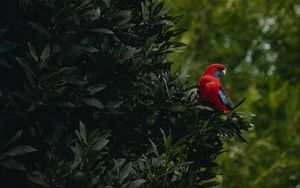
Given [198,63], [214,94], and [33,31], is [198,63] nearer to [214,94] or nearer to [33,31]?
[214,94]

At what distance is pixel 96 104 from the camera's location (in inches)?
169

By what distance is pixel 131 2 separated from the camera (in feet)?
17.3

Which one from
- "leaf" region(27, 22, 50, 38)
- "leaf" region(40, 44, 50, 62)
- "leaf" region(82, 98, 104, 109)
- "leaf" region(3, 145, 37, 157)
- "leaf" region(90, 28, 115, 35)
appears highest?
"leaf" region(27, 22, 50, 38)

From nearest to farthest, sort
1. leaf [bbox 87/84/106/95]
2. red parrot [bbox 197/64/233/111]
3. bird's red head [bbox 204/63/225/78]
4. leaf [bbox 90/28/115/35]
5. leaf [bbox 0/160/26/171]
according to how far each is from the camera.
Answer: leaf [bbox 0/160/26/171]
leaf [bbox 87/84/106/95]
leaf [bbox 90/28/115/35]
red parrot [bbox 197/64/233/111]
bird's red head [bbox 204/63/225/78]

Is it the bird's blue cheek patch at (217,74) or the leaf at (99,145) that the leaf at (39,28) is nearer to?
the leaf at (99,145)

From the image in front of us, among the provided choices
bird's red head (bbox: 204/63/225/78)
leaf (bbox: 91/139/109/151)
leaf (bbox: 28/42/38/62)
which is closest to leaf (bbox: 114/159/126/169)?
leaf (bbox: 91/139/109/151)

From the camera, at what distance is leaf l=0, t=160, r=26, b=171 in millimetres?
3994

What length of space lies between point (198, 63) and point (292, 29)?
11.1ft

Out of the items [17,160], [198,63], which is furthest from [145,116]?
[198,63]

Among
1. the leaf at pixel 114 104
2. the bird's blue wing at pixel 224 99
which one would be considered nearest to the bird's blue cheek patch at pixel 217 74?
the bird's blue wing at pixel 224 99

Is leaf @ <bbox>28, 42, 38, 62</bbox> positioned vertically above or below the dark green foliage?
above

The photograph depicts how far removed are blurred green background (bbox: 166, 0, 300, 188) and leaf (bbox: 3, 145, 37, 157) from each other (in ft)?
37.9

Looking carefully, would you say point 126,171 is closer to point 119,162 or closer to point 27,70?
point 119,162

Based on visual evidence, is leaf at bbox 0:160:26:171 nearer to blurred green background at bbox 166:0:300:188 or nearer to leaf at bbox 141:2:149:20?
leaf at bbox 141:2:149:20
